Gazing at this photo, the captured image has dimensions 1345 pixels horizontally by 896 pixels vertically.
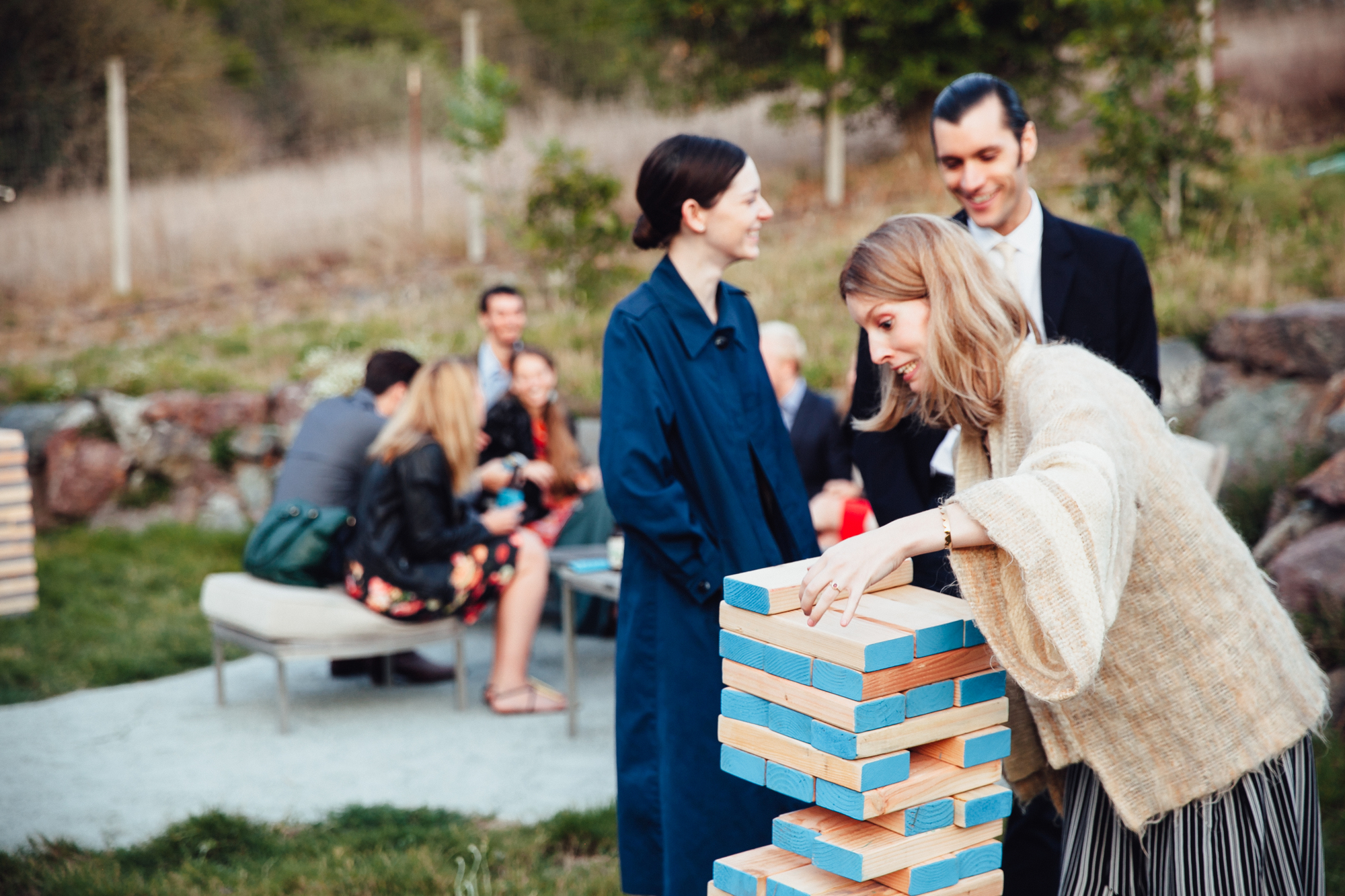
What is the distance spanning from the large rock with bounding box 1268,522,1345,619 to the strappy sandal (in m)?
2.92

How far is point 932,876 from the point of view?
1874mm

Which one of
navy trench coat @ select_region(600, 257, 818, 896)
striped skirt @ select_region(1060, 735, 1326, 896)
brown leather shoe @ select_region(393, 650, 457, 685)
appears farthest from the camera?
brown leather shoe @ select_region(393, 650, 457, 685)

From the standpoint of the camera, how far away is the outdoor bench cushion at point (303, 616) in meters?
4.95

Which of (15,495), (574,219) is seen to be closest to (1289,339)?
(574,219)

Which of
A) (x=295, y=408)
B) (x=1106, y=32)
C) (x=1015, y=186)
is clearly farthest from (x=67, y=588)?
(x=1106, y=32)

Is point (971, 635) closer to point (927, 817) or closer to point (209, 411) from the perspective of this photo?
point (927, 817)

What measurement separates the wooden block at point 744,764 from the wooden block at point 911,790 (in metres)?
0.14

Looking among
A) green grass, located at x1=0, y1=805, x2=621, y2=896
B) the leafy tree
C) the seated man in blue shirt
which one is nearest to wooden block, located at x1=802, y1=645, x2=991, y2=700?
green grass, located at x1=0, y1=805, x2=621, y2=896

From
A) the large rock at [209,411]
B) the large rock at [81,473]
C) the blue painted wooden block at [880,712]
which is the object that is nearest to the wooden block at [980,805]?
the blue painted wooden block at [880,712]

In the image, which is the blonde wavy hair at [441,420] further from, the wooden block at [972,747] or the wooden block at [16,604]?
the wooden block at [972,747]

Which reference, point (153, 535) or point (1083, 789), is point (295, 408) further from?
point (1083, 789)

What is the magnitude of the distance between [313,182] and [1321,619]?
1383 cm

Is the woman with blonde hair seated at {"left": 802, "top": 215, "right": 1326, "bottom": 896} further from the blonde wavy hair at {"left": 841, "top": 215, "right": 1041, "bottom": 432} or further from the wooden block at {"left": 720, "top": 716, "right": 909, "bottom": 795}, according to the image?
the wooden block at {"left": 720, "top": 716, "right": 909, "bottom": 795}

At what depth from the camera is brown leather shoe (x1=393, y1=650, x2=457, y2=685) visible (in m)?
5.78
